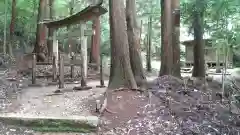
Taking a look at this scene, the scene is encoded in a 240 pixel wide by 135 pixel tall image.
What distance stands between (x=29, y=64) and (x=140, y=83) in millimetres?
Result: 10966

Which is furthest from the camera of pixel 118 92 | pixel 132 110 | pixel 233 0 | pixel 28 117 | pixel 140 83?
pixel 140 83

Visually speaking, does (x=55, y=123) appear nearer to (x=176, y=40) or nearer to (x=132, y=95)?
(x=132, y=95)

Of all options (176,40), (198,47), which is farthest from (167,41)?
(198,47)

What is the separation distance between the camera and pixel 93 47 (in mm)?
19594

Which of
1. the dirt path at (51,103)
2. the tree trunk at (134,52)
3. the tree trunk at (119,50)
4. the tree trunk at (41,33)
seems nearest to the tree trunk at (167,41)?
the tree trunk at (134,52)

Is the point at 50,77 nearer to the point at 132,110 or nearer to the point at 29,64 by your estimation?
the point at 29,64

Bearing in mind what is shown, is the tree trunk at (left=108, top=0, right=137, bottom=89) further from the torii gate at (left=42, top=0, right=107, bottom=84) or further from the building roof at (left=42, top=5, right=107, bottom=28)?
the building roof at (left=42, top=5, right=107, bottom=28)

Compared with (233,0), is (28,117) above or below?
below

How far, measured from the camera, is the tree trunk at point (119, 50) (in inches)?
374

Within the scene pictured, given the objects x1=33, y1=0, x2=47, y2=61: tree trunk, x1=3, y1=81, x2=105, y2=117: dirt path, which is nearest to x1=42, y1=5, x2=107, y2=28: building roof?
x1=3, y1=81, x2=105, y2=117: dirt path

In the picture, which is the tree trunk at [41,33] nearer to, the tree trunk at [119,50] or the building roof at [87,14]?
the building roof at [87,14]

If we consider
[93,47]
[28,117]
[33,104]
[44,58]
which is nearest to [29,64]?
[44,58]

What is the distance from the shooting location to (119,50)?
957 centimetres

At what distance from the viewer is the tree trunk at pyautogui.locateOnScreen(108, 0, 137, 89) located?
949 centimetres
